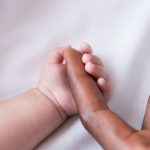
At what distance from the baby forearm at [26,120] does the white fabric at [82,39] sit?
0.11 feet

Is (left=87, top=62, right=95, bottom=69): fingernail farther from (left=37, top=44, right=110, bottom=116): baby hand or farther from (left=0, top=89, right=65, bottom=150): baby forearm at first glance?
(left=0, top=89, right=65, bottom=150): baby forearm

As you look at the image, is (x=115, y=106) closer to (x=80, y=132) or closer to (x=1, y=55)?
(x=80, y=132)

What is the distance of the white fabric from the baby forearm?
3cm

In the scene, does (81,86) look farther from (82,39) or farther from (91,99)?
(82,39)

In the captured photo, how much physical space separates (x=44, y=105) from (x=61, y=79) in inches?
2.5

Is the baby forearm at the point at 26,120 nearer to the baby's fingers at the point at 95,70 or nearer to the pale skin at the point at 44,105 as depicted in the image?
the pale skin at the point at 44,105

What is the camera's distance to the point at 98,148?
0.67m

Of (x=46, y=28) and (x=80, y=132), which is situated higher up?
(x=46, y=28)

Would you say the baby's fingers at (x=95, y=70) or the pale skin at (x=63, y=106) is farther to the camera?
the baby's fingers at (x=95, y=70)

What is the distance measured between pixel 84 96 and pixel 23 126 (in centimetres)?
15

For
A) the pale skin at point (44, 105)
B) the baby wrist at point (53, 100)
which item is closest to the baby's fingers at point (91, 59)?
the pale skin at point (44, 105)

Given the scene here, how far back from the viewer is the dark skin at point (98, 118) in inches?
20.7

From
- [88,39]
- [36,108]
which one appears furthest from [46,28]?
[36,108]

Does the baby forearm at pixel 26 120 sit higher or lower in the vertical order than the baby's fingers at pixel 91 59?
lower
